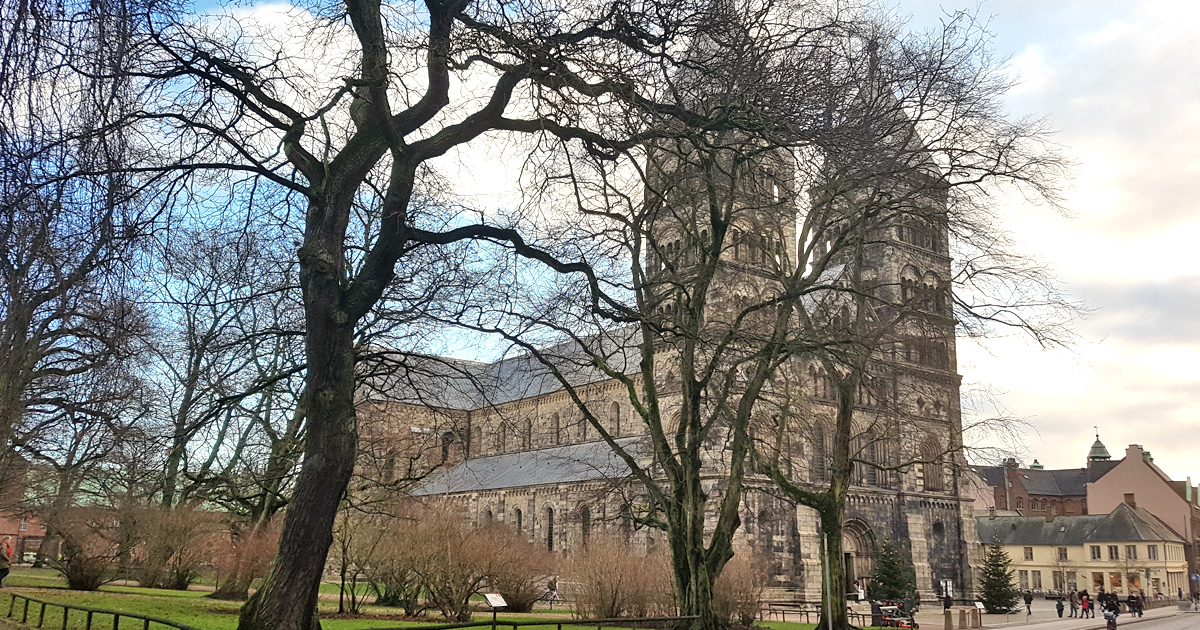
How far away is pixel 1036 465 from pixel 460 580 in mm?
96346

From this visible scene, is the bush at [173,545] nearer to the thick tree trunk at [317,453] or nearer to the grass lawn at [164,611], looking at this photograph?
the grass lawn at [164,611]

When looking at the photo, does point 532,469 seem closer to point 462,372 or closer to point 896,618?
point 896,618

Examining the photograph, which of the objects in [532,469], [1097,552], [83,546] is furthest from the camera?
[1097,552]

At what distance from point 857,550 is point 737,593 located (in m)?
18.5

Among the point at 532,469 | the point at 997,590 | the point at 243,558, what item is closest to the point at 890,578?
the point at 997,590

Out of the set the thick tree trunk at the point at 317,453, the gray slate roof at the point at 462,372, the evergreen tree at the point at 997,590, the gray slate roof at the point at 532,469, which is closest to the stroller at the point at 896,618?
the gray slate roof at the point at 532,469

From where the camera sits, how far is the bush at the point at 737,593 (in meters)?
21.6

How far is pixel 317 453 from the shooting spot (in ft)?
28.1

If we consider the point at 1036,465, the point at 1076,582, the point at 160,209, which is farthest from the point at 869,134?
the point at 1036,465

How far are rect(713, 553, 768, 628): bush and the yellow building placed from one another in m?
49.3

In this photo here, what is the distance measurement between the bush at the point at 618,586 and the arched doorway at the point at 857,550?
1801cm

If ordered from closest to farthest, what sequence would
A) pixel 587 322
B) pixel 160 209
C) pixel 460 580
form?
pixel 160 209 < pixel 587 322 < pixel 460 580

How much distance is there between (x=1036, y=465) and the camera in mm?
100500

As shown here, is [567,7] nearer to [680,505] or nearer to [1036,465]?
[680,505]
